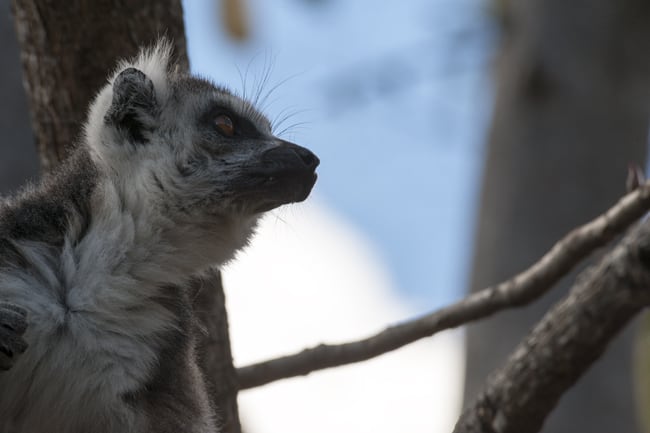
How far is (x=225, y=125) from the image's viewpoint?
191 inches

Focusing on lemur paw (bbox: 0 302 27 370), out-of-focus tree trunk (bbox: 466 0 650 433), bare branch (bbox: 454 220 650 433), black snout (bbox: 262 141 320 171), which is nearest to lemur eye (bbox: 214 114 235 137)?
black snout (bbox: 262 141 320 171)

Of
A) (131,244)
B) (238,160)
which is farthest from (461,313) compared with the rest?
(131,244)

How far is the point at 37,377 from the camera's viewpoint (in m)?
3.94

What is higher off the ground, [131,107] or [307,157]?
[131,107]

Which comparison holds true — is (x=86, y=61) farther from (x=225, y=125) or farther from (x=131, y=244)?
(x=131, y=244)

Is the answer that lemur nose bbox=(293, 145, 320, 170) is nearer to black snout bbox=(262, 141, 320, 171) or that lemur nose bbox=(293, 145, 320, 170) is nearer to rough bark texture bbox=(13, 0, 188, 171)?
black snout bbox=(262, 141, 320, 171)

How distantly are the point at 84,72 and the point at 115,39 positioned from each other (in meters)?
0.21

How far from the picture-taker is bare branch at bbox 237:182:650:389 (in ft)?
16.3

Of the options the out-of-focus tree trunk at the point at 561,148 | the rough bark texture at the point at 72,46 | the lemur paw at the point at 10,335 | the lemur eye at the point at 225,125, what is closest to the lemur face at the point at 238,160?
the lemur eye at the point at 225,125

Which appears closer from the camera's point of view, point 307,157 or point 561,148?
point 307,157

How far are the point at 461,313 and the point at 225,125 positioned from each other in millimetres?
1473

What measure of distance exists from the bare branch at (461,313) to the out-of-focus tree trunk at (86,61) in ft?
1.34

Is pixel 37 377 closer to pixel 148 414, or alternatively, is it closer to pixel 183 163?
pixel 148 414

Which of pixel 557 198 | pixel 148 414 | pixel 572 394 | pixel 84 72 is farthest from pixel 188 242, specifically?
pixel 557 198
